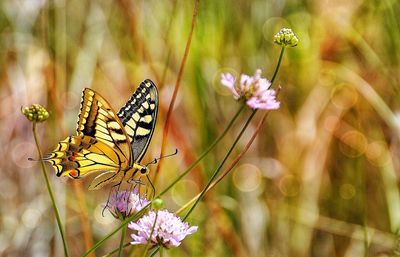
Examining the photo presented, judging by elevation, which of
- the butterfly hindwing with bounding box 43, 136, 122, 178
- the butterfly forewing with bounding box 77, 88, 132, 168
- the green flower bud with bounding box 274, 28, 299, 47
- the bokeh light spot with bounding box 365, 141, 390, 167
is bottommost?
the butterfly hindwing with bounding box 43, 136, 122, 178

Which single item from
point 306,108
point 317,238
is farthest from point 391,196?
point 306,108

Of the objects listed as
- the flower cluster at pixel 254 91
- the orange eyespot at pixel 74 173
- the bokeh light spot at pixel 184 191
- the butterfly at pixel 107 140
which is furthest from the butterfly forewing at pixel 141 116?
the bokeh light spot at pixel 184 191

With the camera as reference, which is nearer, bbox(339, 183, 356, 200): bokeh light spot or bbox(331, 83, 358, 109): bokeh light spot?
bbox(339, 183, 356, 200): bokeh light spot

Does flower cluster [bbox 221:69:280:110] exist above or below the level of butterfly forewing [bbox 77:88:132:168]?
above

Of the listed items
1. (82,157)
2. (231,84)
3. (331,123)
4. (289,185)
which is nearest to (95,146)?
(82,157)

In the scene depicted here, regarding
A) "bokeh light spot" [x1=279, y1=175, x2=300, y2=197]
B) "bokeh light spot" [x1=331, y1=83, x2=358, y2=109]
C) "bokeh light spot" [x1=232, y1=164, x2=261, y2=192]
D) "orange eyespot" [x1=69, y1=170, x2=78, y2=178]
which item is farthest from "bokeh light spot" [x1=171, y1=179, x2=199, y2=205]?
"orange eyespot" [x1=69, y1=170, x2=78, y2=178]

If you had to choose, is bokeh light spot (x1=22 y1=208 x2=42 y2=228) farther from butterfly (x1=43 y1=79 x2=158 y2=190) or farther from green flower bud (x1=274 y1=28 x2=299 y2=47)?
green flower bud (x1=274 y1=28 x2=299 y2=47)

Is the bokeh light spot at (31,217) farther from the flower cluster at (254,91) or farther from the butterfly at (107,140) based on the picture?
the flower cluster at (254,91)
